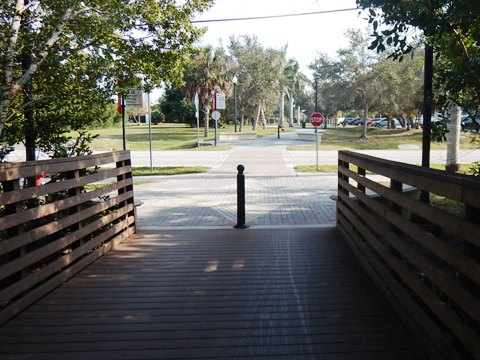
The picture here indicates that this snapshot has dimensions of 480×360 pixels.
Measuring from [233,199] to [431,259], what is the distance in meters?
8.82

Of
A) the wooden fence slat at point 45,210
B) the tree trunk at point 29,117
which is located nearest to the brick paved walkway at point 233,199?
the tree trunk at point 29,117

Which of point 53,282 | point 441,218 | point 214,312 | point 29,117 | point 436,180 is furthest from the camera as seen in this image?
point 29,117

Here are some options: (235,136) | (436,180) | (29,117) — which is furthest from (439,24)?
(235,136)

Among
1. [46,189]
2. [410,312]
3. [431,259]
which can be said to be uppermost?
[46,189]

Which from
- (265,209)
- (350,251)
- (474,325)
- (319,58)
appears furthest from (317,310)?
(319,58)

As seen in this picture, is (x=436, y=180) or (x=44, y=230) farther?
(x=44, y=230)

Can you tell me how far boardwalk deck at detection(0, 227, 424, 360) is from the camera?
10.9ft

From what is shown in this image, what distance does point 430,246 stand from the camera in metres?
3.28

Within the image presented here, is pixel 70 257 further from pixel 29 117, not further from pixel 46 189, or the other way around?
pixel 29 117

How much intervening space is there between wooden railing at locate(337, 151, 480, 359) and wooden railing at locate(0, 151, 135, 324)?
3151mm

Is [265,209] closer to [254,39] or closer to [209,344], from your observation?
[209,344]

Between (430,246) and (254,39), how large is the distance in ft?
168

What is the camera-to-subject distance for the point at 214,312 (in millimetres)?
4051

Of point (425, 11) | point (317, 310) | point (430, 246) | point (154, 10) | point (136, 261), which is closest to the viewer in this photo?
point (430, 246)
